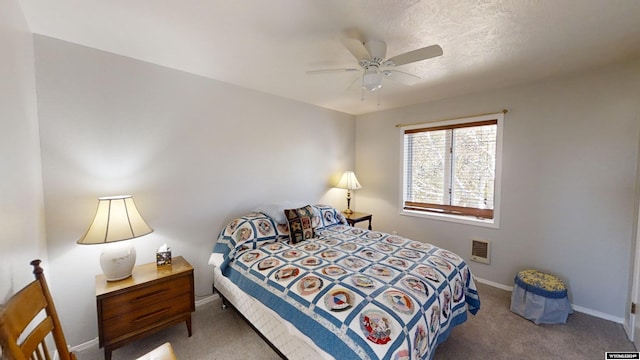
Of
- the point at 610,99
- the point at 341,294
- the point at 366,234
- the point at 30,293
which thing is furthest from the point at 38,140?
the point at 610,99

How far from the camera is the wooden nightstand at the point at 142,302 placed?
171 centimetres

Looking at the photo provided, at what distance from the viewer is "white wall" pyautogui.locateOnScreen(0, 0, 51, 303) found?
110 cm

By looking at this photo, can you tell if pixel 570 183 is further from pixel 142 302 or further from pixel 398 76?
pixel 142 302

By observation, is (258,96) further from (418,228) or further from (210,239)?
(418,228)

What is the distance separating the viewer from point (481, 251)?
310cm

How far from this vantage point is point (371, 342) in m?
1.23

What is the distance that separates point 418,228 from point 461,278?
166 cm

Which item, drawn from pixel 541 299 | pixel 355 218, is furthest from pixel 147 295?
pixel 541 299

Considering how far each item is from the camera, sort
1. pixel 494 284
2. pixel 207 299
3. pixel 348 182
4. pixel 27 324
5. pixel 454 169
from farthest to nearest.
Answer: pixel 348 182, pixel 454 169, pixel 494 284, pixel 207 299, pixel 27 324

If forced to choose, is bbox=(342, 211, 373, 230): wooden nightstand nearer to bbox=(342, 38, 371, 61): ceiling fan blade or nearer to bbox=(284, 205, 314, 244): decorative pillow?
bbox=(284, 205, 314, 244): decorative pillow

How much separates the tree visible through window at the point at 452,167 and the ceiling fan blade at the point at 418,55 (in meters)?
1.86

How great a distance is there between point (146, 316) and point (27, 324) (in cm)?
106

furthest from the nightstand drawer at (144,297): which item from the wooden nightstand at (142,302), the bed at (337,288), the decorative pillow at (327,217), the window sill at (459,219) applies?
the window sill at (459,219)

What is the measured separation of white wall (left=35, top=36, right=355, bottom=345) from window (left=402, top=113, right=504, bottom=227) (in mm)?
1891
